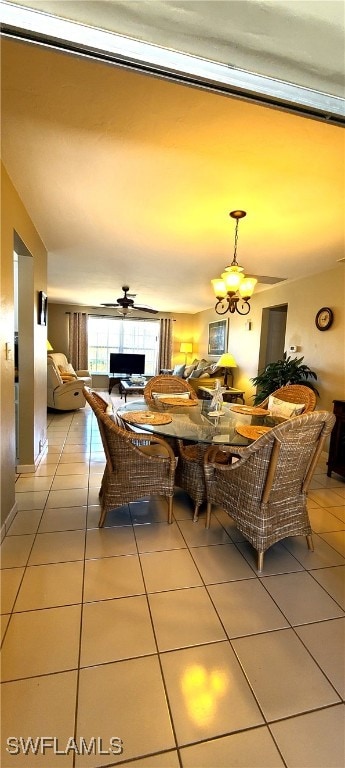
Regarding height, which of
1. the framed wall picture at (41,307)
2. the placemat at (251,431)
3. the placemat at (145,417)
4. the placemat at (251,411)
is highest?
the framed wall picture at (41,307)

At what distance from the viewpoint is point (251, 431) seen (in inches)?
83.2

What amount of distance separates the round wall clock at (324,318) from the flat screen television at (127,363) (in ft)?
17.4

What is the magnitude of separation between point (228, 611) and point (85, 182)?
2.65 m

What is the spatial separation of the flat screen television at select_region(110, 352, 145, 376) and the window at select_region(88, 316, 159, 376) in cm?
45

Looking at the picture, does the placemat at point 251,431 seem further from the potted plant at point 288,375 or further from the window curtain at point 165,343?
the window curtain at point 165,343

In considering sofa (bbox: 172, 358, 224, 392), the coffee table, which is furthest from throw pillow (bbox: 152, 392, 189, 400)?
sofa (bbox: 172, 358, 224, 392)

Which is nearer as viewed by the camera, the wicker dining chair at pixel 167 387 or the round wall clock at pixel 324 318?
the wicker dining chair at pixel 167 387

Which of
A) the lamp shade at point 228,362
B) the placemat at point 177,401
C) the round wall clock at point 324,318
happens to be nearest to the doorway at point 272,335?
the lamp shade at point 228,362

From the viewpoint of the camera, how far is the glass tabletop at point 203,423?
2.03m

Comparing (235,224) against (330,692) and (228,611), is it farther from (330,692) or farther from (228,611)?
(330,692)

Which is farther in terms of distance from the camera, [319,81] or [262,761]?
[262,761]

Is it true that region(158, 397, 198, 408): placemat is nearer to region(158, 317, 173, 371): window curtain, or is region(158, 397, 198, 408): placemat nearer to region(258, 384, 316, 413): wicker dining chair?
region(258, 384, 316, 413): wicker dining chair

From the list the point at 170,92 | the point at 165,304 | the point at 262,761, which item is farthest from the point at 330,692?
the point at 165,304

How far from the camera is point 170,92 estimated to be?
1343 mm
